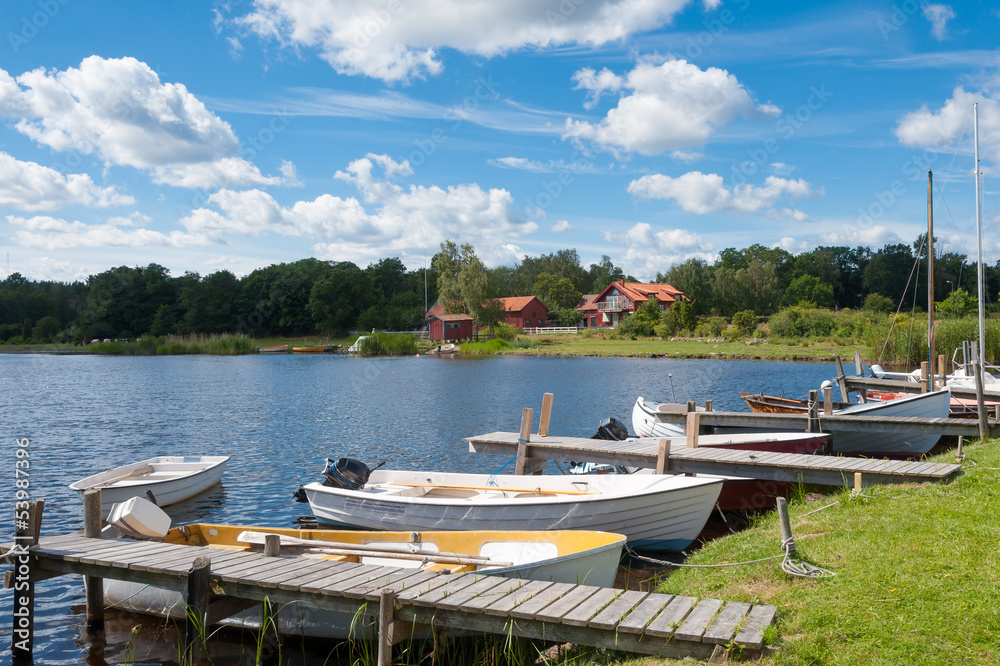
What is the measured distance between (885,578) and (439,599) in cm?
418

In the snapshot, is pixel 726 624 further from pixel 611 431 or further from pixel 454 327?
pixel 454 327

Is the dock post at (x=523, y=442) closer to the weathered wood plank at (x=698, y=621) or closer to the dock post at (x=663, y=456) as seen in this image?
the dock post at (x=663, y=456)

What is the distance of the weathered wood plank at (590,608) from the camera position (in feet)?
18.3

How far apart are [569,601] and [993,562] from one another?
4.02 metres

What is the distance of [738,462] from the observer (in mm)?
11633

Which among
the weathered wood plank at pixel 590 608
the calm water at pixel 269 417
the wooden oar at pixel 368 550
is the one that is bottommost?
the calm water at pixel 269 417

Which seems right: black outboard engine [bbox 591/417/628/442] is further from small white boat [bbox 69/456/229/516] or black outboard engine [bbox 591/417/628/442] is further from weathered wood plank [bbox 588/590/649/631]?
weathered wood plank [bbox 588/590/649/631]

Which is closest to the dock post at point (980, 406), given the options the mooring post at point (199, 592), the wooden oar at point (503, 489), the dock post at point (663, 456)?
the dock post at point (663, 456)

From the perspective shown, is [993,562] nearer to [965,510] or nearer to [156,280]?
[965,510]

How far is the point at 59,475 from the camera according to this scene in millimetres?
16906

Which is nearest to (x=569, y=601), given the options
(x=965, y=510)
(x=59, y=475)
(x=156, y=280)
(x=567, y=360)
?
(x=965, y=510)

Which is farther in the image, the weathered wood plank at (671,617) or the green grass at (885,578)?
the weathered wood plank at (671,617)

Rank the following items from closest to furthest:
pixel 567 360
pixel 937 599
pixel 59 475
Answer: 1. pixel 937 599
2. pixel 59 475
3. pixel 567 360

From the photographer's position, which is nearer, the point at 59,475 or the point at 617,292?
the point at 59,475
